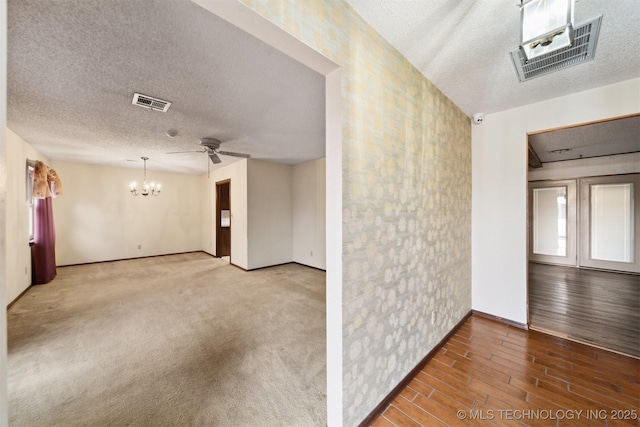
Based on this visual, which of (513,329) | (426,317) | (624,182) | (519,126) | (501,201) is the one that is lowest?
(513,329)

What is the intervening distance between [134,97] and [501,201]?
4.21 meters

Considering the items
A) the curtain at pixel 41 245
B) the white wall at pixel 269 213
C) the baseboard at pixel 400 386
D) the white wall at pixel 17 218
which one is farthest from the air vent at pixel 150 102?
the curtain at pixel 41 245

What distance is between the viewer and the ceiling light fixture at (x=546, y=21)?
107 centimetres

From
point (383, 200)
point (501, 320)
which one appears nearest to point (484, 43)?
point (383, 200)

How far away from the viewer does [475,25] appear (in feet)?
4.98

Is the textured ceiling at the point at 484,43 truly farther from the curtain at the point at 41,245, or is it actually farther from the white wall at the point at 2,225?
the curtain at the point at 41,245

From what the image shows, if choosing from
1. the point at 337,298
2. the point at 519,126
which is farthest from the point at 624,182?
the point at 337,298

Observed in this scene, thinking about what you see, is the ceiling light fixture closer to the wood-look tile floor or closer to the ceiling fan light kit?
Result: the ceiling fan light kit

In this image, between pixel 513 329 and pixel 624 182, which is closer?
pixel 513 329

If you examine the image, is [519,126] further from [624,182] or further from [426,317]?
[624,182]

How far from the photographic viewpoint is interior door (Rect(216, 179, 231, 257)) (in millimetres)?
6656

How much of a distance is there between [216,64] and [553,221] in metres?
7.73

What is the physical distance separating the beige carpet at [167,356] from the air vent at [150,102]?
2493 millimetres

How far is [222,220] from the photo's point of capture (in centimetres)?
694
